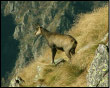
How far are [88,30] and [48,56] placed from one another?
4.54 m

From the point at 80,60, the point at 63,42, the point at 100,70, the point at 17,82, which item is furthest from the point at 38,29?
the point at 100,70

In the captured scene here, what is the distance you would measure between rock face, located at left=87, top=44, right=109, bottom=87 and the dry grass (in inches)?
56.0

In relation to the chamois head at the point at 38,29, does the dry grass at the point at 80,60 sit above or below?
below

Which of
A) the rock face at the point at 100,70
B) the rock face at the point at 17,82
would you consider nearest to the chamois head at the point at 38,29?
the rock face at the point at 17,82

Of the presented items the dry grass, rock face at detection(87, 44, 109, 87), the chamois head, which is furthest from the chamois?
rock face at detection(87, 44, 109, 87)

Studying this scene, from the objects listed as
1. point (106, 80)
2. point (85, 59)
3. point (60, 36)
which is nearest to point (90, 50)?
point (85, 59)

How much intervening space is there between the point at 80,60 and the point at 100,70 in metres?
4.99

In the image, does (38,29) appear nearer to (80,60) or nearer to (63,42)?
(63,42)

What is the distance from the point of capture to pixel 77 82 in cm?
1934

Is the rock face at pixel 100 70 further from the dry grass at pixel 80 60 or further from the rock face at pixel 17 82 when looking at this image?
the rock face at pixel 17 82

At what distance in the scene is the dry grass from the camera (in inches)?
802

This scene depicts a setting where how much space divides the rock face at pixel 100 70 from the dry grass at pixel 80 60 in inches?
56.0

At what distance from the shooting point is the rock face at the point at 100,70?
625 inches

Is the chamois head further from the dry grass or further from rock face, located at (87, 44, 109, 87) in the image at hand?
rock face, located at (87, 44, 109, 87)
